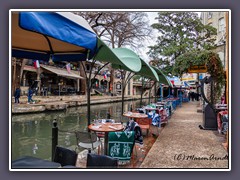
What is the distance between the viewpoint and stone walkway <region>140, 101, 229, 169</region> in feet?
13.6

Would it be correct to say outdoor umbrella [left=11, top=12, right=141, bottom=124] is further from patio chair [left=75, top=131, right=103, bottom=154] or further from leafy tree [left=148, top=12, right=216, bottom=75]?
leafy tree [left=148, top=12, right=216, bottom=75]

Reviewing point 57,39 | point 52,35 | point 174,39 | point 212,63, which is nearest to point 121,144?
point 57,39

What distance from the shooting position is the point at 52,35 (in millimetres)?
2375

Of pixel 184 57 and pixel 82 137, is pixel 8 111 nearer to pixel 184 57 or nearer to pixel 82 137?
pixel 82 137

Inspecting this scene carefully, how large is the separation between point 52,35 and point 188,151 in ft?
13.3

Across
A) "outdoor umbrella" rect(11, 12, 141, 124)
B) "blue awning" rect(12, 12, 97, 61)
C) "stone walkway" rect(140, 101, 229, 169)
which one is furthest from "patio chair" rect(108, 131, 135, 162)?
"blue awning" rect(12, 12, 97, 61)

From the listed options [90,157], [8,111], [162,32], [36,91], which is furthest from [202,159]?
[36,91]

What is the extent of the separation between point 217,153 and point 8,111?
165 inches

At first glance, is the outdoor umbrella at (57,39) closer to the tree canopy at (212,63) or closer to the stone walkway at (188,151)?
the stone walkway at (188,151)

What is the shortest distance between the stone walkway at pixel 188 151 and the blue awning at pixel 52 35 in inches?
95.1

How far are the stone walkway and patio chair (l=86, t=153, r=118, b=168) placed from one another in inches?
50.8

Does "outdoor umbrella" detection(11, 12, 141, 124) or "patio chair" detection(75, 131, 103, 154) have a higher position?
"outdoor umbrella" detection(11, 12, 141, 124)

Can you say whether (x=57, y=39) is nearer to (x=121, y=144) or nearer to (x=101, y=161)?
(x=101, y=161)

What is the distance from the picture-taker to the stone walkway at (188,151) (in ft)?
13.6
